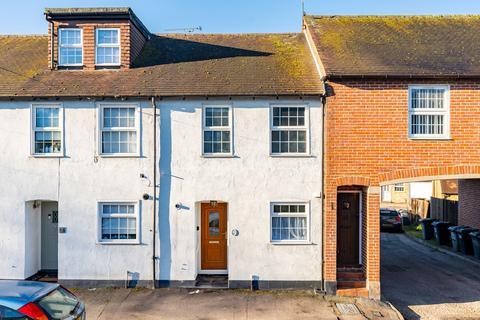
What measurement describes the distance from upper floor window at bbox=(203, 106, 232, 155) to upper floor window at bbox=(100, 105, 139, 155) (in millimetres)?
2059

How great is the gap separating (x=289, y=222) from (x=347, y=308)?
270 cm

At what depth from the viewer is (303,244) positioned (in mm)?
10805

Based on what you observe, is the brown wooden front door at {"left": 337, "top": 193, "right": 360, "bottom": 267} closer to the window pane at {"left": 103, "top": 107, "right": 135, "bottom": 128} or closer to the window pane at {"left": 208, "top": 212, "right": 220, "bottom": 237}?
the window pane at {"left": 208, "top": 212, "right": 220, "bottom": 237}

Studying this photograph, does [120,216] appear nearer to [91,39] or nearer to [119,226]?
[119,226]

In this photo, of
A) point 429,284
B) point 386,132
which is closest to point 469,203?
point 429,284

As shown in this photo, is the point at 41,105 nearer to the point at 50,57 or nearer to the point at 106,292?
the point at 50,57

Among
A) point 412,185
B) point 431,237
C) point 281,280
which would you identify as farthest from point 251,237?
point 412,185

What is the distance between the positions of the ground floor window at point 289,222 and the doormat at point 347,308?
2.01m

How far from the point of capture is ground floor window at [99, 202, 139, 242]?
36.3 ft

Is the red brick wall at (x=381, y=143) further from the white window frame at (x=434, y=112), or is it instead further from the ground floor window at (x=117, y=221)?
the ground floor window at (x=117, y=221)

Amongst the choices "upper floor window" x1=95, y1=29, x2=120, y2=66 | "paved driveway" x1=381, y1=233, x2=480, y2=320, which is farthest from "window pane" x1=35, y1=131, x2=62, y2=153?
"paved driveway" x1=381, y1=233, x2=480, y2=320

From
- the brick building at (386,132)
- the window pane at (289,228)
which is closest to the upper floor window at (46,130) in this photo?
the window pane at (289,228)

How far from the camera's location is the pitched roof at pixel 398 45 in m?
10.8

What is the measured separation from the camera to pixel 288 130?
11078 millimetres
